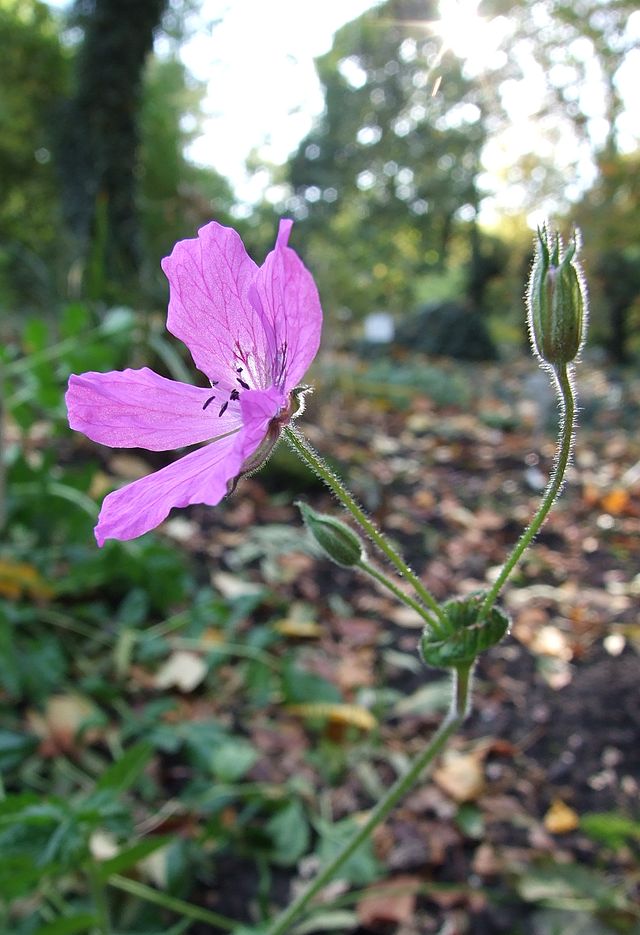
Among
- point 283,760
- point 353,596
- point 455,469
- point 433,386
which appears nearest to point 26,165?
point 433,386

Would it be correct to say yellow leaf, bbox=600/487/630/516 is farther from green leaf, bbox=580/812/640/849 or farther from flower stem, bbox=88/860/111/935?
flower stem, bbox=88/860/111/935

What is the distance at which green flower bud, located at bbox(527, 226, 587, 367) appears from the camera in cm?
75

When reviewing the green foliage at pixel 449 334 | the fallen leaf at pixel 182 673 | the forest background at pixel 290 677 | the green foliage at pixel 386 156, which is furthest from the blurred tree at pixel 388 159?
the fallen leaf at pixel 182 673

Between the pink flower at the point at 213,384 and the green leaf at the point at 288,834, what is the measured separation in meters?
0.93

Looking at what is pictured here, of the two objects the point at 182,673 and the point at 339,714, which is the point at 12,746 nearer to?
the point at 182,673

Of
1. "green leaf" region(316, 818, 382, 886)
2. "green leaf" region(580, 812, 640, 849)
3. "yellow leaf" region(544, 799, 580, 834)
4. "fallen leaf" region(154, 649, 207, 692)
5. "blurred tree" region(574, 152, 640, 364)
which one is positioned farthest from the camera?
"blurred tree" region(574, 152, 640, 364)

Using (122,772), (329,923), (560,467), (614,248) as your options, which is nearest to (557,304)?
(560,467)

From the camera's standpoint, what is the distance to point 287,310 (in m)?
0.71

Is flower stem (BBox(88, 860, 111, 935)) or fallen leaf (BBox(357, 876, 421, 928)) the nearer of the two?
flower stem (BBox(88, 860, 111, 935))

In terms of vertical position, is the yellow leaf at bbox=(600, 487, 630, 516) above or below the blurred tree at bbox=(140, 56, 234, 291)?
below

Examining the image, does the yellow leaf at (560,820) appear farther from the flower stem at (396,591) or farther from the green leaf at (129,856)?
the flower stem at (396,591)

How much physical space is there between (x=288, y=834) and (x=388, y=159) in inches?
593

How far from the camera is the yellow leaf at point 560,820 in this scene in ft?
5.39

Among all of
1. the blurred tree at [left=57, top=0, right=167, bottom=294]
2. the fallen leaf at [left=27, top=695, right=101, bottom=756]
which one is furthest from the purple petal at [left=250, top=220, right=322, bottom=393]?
the blurred tree at [left=57, top=0, right=167, bottom=294]
